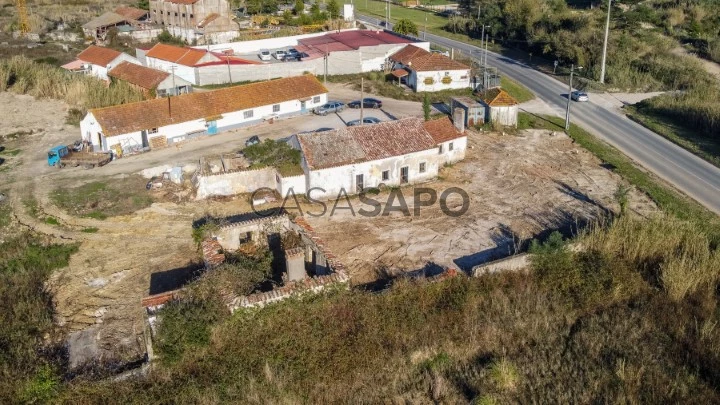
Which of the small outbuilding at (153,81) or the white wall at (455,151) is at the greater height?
the small outbuilding at (153,81)

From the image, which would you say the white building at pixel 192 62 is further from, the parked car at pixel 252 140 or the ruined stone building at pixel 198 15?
the ruined stone building at pixel 198 15

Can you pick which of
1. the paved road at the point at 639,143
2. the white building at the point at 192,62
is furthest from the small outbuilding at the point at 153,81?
the paved road at the point at 639,143

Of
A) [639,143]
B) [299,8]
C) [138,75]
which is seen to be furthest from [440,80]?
[299,8]

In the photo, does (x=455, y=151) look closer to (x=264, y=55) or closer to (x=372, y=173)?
(x=372, y=173)

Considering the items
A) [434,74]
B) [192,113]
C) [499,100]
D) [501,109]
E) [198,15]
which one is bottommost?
[501,109]

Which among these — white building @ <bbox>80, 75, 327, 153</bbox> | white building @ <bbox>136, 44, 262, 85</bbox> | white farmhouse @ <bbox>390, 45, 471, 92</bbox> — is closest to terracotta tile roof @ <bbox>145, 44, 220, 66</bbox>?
white building @ <bbox>136, 44, 262, 85</bbox>

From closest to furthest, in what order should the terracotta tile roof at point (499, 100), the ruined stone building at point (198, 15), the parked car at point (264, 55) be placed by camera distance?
1. the terracotta tile roof at point (499, 100)
2. the parked car at point (264, 55)
3. the ruined stone building at point (198, 15)
